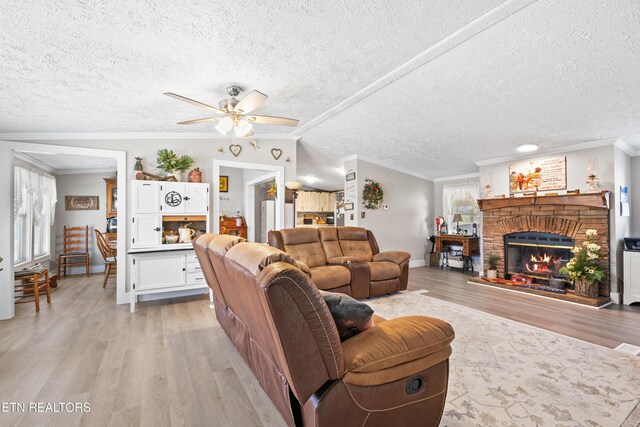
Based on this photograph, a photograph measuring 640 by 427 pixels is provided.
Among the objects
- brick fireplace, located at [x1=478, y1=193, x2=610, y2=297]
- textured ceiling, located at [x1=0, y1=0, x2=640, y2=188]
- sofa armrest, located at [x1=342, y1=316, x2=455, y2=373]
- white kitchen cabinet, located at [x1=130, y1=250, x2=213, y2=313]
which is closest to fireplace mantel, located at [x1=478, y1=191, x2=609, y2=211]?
brick fireplace, located at [x1=478, y1=193, x2=610, y2=297]

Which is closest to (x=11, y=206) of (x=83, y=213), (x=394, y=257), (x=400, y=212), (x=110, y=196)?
(x=110, y=196)

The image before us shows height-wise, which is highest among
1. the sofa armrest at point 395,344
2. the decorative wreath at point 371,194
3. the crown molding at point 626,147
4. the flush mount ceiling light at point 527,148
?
the flush mount ceiling light at point 527,148

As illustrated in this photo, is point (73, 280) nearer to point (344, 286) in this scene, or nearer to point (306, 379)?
point (344, 286)

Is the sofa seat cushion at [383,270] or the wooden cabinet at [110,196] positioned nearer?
the sofa seat cushion at [383,270]

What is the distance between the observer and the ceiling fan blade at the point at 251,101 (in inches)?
101

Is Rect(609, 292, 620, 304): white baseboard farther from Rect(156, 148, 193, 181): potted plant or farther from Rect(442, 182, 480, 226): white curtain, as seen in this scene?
Rect(156, 148, 193, 181): potted plant

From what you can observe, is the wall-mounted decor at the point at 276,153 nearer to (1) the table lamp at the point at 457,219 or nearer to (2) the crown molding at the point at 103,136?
(2) the crown molding at the point at 103,136

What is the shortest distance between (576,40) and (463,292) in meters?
3.57

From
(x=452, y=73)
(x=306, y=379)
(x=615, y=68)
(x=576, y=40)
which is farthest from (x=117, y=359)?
(x=615, y=68)

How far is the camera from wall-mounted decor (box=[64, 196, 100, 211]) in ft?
20.8

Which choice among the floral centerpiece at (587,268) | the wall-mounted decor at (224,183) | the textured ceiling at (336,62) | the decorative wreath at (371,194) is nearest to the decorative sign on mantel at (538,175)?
the textured ceiling at (336,62)

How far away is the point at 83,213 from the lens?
6.46 m

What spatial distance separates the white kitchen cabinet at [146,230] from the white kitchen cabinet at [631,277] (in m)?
6.30

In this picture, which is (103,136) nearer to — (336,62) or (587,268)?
(336,62)
